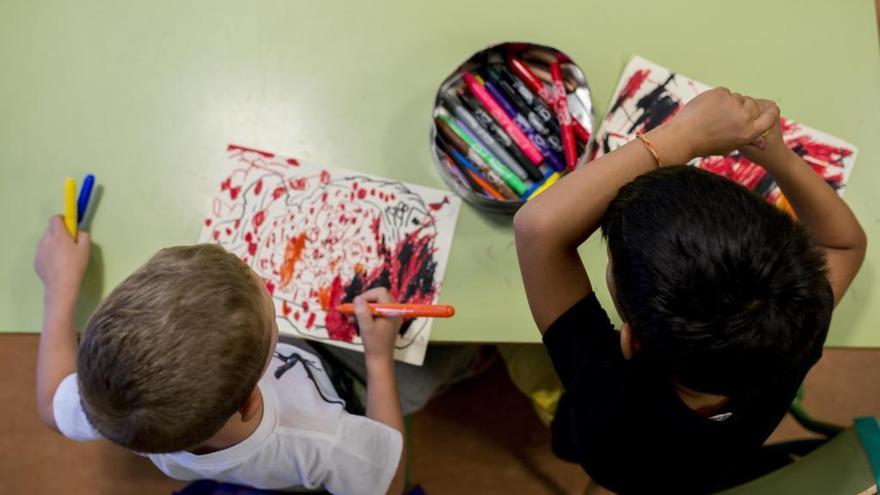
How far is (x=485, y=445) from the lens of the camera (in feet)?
4.30

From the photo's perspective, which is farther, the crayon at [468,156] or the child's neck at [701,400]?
the crayon at [468,156]

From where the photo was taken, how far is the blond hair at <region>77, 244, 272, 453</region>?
1.69 feet

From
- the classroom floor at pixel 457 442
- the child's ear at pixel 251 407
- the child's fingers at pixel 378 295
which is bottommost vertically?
the classroom floor at pixel 457 442

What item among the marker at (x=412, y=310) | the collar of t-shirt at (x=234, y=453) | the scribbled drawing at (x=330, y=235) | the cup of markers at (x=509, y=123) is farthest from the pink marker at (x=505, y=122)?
the collar of t-shirt at (x=234, y=453)

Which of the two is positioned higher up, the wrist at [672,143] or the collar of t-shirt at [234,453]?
the wrist at [672,143]

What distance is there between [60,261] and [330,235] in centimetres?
29

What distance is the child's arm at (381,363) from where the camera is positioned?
73 cm

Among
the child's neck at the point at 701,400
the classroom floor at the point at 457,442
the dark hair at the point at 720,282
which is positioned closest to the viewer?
the dark hair at the point at 720,282

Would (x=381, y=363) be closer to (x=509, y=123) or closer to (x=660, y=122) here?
(x=509, y=123)

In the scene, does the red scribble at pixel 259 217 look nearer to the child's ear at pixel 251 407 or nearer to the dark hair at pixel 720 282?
the child's ear at pixel 251 407

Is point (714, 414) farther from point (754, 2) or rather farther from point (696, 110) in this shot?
point (754, 2)

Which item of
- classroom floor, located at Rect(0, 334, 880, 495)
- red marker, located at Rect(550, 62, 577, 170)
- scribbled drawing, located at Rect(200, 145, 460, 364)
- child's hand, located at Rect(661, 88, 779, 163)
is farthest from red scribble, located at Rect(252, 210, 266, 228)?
classroom floor, located at Rect(0, 334, 880, 495)

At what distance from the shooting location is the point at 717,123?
66 centimetres

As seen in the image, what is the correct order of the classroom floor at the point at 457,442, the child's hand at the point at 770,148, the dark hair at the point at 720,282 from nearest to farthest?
the dark hair at the point at 720,282, the child's hand at the point at 770,148, the classroom floor at the point at 457,442
